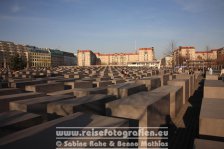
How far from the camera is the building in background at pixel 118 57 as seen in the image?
123 metres

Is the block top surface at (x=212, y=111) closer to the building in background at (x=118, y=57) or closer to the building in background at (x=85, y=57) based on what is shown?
the building in background at (x=118, y=57)

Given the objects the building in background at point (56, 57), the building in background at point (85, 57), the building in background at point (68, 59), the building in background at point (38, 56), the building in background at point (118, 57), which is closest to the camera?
the building in background at point (38, 56)

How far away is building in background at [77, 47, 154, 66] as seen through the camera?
122875 millimetres

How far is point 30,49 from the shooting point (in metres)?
111

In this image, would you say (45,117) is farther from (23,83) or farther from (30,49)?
(30,49)

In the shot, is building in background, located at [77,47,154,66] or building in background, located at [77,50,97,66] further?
building in background, located at [77,50,97,66]

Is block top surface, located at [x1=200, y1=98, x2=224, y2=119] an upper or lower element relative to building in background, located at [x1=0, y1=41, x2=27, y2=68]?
lower

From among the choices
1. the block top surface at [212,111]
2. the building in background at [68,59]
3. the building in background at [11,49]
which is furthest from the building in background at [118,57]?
the block top surface at [212,111]

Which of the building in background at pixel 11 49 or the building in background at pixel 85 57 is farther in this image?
the building in background at pixel 85 57

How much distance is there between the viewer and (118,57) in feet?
457

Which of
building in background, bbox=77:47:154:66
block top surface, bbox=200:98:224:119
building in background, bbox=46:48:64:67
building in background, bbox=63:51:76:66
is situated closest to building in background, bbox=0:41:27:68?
building in background, bbox=46:48:64:67

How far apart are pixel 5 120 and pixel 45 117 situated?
127cm

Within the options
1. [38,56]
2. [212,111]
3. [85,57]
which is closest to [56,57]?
[38,56]

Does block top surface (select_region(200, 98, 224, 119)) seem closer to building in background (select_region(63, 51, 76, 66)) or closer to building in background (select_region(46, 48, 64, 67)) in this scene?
Result: building in background (select_region(46, 48, 64, 67))
